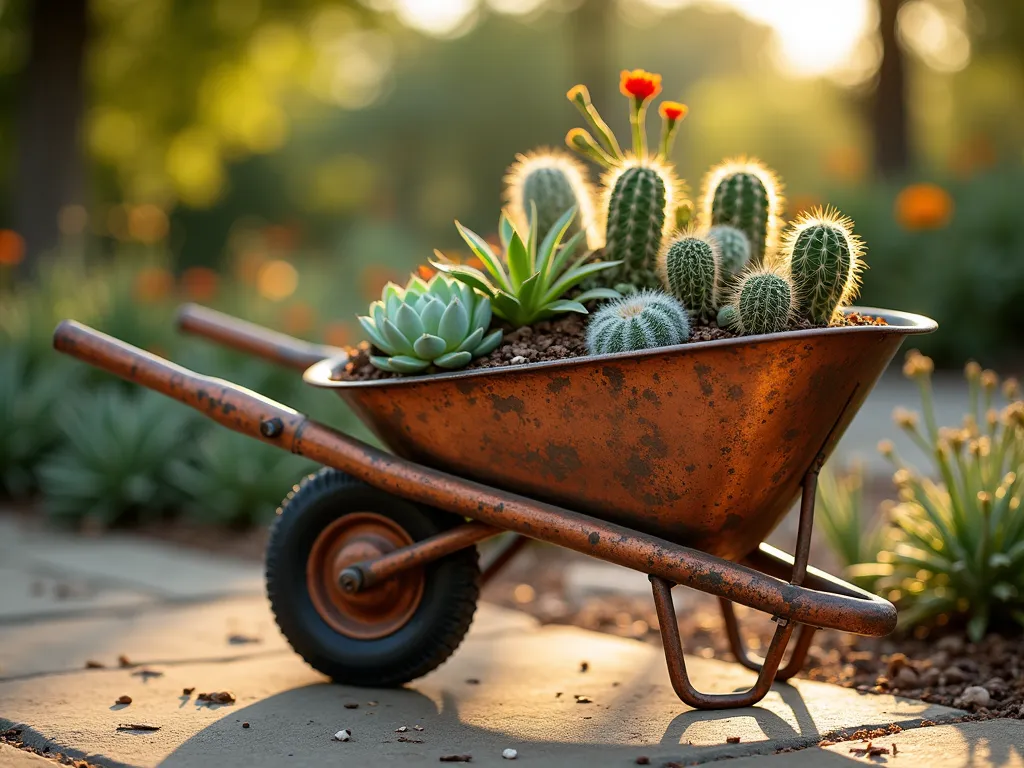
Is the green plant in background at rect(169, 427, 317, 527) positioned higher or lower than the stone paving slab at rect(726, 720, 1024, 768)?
higher

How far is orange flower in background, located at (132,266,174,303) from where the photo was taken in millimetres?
5691

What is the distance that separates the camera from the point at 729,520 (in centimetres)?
221

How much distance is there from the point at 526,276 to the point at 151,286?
3.73 m

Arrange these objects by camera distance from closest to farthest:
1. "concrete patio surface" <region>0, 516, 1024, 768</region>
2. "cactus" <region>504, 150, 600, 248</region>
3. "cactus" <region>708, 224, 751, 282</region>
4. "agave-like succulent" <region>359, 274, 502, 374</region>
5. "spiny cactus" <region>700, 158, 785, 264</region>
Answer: "concrete patio surface" <region>0, 516, 1024, 768</region> < "agave-like succulent" <region>359, 274, 502, 374</region> < "cactus" <region>708, 224, 751, 282</region> < "spiny cactus" <region>700, 158, 785, 264</region> < "cactus" <region>504, 150, 600, 248</region>

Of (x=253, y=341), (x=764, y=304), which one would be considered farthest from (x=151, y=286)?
(x=764, y=304)

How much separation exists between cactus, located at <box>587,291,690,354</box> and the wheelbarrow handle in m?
0.92

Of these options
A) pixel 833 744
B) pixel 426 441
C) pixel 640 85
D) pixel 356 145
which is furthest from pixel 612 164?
pixel 356 145

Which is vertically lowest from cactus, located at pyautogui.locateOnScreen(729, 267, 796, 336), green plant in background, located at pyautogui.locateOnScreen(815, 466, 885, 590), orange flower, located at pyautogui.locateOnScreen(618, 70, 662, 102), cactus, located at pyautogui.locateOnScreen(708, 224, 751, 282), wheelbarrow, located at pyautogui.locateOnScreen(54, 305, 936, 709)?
green plant in background, located at pyautogui.locateOnScreen(815, 466, 885, 590)

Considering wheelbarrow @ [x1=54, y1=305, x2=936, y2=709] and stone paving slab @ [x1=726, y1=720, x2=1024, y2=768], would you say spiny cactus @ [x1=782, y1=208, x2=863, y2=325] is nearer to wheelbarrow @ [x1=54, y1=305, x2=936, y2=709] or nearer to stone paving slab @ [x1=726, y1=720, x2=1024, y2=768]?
wheelbarrow @ [x1=54, y1=305, x2=936, y2=709]

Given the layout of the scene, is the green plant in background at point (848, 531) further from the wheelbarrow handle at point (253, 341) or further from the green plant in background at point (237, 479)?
the green plant in background at point (237, 479)

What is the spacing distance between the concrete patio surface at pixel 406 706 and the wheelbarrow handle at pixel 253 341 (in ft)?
2.31

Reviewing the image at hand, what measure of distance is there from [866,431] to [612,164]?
153 inches

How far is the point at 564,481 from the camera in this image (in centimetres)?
225

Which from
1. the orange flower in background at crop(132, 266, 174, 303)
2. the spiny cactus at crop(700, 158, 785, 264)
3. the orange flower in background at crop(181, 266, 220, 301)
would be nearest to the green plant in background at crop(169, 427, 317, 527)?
the orange flower in background at crop(181, 266, 220, 301)
